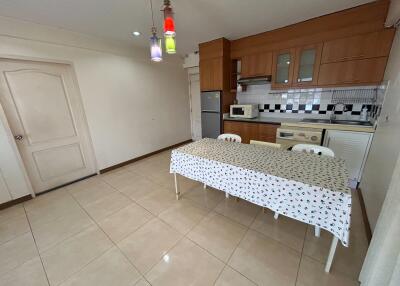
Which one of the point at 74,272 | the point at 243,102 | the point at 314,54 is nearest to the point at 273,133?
the point at 243,102

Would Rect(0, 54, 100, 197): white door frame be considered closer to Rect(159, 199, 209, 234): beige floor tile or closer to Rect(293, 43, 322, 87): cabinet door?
Rect(159, 199, 209, 234): beige floor tile

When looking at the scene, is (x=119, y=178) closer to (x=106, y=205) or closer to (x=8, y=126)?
(x=106, y=205)

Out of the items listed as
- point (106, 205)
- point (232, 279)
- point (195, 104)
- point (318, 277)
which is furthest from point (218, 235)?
point (195, 104)

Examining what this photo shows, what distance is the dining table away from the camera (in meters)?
1.12

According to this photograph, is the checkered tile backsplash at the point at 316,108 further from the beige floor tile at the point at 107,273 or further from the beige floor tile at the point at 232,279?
the beige floor tile at the point at 107,273

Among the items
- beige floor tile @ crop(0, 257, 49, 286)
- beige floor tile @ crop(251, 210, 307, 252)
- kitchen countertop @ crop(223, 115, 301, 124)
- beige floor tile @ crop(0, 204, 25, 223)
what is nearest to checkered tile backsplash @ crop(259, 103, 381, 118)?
kitchen countertop @ crop(223, 115, 301, 124)

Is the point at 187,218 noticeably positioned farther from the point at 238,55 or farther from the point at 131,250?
the point at 238,55

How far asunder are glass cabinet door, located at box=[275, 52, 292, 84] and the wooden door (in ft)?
11.6

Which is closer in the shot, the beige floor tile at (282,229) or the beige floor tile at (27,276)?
the beige floor tile at (27,276)

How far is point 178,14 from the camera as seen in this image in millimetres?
2148

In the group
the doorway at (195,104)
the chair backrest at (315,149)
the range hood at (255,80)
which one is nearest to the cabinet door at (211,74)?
the range hood at (255,80)

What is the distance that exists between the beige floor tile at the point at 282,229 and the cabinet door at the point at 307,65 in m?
2.23

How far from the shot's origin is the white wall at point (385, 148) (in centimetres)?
153

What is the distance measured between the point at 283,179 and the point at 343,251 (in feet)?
3.29
